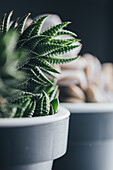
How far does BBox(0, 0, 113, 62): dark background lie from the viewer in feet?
3.61

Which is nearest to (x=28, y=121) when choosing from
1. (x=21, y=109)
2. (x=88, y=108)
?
(x=21, y=109)

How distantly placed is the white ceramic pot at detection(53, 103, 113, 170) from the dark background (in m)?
0.60

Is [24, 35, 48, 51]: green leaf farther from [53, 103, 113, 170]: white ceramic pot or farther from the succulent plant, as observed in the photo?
[53, 103, 113, 170]: white ceramic pot

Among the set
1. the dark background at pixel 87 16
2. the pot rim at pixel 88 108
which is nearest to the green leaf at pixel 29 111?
the pot rim at pixel 88 108

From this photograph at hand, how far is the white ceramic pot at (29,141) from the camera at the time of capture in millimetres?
373

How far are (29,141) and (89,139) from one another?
0.26 meters

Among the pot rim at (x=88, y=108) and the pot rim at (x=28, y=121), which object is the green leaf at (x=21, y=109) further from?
the pot rim at (x=88, y=108)

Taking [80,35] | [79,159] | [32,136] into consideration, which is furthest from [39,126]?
[80,35]

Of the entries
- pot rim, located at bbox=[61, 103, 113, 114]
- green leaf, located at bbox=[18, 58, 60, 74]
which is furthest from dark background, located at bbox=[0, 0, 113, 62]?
green leaf, located at bbox=[18, 58, 60, 74]

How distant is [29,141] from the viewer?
39 cm

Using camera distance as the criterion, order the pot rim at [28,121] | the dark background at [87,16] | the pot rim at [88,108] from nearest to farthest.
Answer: the pot rim at [28,121] < the pot rim at [88,108] < the dark background at [87,16]

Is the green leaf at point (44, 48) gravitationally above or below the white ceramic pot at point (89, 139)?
above

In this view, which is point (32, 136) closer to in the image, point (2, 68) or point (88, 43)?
point (2, 68)

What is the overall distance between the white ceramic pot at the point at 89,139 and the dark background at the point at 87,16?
0.60m
